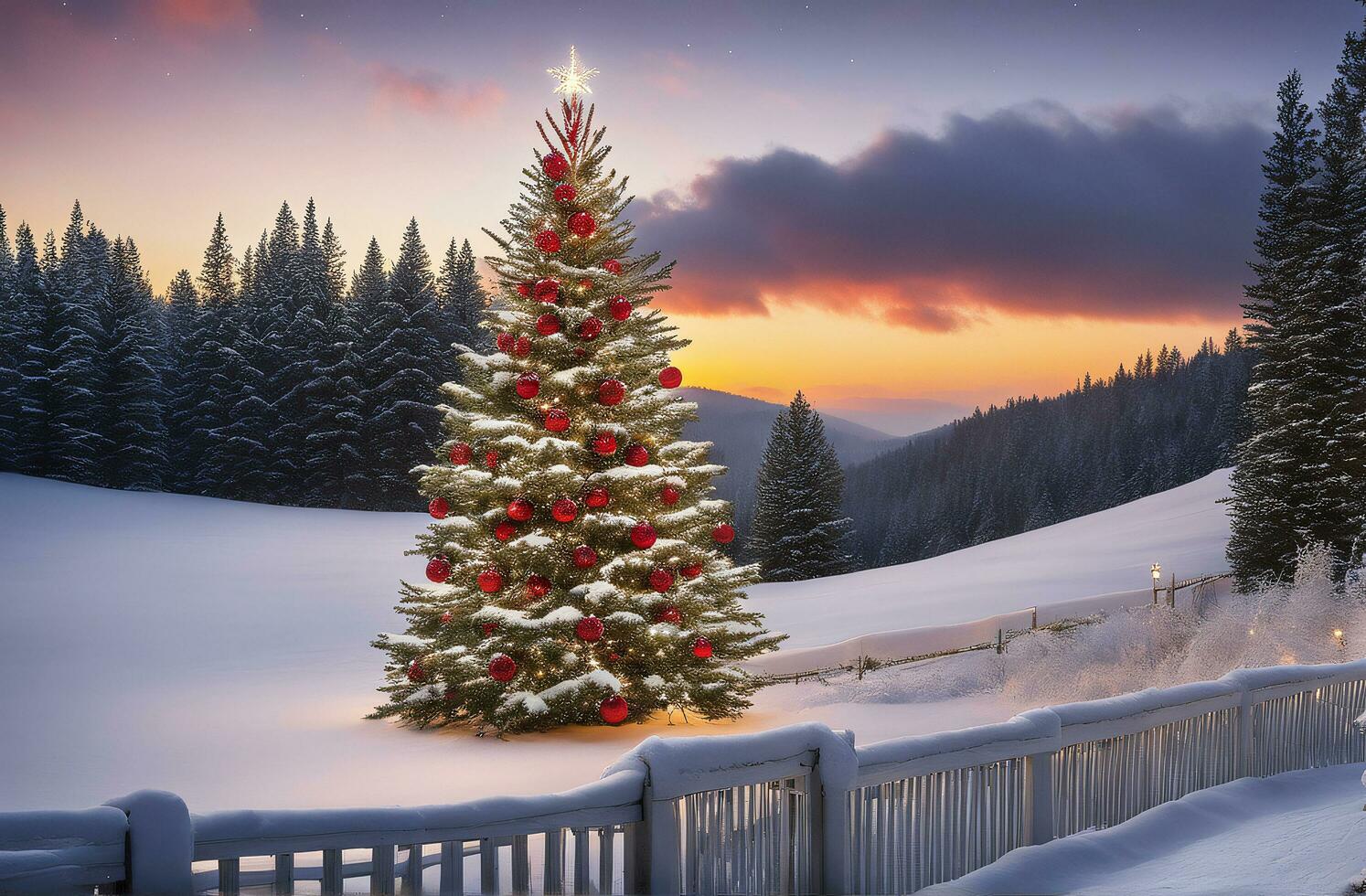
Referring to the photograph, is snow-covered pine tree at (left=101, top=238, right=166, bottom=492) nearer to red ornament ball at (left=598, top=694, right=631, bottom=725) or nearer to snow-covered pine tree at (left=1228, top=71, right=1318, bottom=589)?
red ornament ball at (left=598, top=694, right=631, bottom=725)

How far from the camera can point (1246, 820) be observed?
6.96 metres

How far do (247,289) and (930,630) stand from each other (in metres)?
40.4

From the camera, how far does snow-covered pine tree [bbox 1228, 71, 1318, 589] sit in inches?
1070

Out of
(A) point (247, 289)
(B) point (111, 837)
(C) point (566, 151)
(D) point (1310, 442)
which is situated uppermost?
(A) point (247, 289)

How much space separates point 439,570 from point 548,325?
9.92ft

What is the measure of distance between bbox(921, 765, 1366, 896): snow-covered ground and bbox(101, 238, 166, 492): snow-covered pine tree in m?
43.0

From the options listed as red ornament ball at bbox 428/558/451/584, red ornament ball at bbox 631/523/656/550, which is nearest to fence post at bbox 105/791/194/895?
red ornament ball at bbox 631/523/656/550

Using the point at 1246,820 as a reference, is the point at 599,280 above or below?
above

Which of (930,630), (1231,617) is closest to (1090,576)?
(930,630)

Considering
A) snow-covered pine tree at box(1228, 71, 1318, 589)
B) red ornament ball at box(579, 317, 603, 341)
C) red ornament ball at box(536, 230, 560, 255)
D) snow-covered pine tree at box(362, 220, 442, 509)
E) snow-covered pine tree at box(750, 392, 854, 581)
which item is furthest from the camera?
snow-covered pine tree at box(362, 220, 442, 509)

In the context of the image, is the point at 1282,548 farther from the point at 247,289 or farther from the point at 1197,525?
the point at 247,289

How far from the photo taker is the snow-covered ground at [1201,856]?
16.7ft

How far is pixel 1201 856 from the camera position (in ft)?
19.3

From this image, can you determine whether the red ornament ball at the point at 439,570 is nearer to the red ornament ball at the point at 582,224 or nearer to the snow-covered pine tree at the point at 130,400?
the red ornament ball at the point at 582,224
